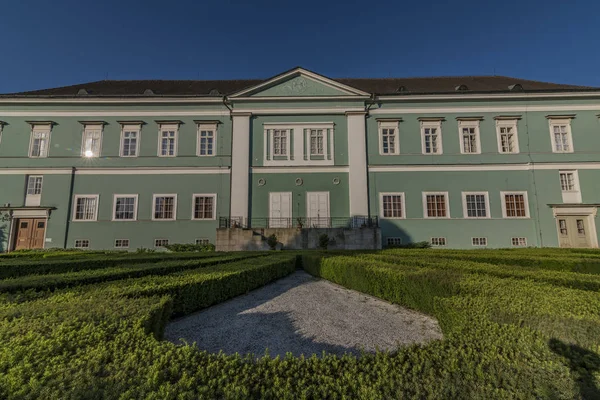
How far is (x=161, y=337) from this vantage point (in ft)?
13.9

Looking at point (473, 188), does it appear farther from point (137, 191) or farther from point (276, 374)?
point (137, 191)

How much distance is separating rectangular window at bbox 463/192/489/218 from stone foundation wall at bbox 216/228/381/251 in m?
6.97

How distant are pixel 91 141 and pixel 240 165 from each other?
420 inches

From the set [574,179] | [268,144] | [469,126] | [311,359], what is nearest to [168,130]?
[268,144]

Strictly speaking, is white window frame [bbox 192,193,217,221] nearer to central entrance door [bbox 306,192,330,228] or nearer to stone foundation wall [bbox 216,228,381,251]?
stone foundation wall [bbox 216,228,381,251]

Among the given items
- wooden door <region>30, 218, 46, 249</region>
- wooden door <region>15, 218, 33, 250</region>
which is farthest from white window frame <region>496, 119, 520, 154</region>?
wooden door <region>15, 218, 33, 250</region>

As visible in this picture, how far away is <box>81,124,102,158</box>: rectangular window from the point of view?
2059 cm

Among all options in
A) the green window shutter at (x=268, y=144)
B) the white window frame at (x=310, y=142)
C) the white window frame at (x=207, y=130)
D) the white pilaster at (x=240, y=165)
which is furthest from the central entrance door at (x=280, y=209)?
the white window frame at (x=207, y=130)

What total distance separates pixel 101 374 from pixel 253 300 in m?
4.68

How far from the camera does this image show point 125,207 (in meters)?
20.0

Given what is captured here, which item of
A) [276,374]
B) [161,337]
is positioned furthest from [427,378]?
[161,337]

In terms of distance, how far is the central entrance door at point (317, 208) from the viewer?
19922 millimetres

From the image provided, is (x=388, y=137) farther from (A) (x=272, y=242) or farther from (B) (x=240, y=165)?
(A) (x=272, y=242)

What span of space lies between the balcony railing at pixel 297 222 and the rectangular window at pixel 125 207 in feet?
20.0
